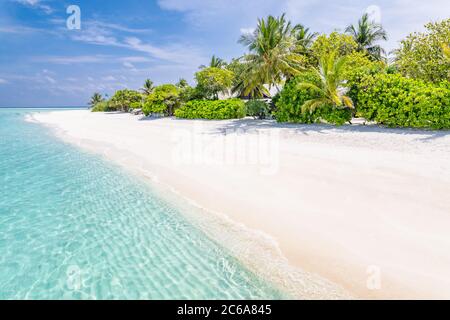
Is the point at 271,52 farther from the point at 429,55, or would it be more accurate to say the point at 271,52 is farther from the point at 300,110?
the point at 429,55

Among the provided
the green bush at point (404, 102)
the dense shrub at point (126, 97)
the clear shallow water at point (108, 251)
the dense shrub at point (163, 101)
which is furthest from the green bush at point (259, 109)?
the dense shrub at point (126, 97)

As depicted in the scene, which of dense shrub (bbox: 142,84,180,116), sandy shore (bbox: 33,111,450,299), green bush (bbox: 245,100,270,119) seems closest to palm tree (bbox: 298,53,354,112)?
sandy shore (bbox: 33,111,450,299)

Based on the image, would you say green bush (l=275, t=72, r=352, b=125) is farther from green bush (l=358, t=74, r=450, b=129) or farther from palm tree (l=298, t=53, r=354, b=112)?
green bush (l=358, t=74, r=450, b=129)

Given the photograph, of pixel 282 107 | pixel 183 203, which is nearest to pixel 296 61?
pixel 282 107

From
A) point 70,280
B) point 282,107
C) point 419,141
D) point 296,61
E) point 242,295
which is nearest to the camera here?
point 242,295

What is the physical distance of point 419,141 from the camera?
981 centimetres

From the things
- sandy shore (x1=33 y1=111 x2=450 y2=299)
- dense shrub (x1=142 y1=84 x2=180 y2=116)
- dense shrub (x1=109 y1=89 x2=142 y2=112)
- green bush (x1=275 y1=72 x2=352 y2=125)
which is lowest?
sandy shore (x1=33 y1=111 x2=450 y2=299)

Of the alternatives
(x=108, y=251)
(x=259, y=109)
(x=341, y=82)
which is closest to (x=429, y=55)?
(x=341, y=82)

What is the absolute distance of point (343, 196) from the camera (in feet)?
19.8

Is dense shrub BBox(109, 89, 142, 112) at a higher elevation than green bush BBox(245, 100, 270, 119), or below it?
higher

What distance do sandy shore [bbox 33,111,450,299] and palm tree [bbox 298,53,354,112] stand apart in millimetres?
2964

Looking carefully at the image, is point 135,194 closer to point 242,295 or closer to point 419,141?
point 242,295

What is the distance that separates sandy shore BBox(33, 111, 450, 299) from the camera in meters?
3.76
